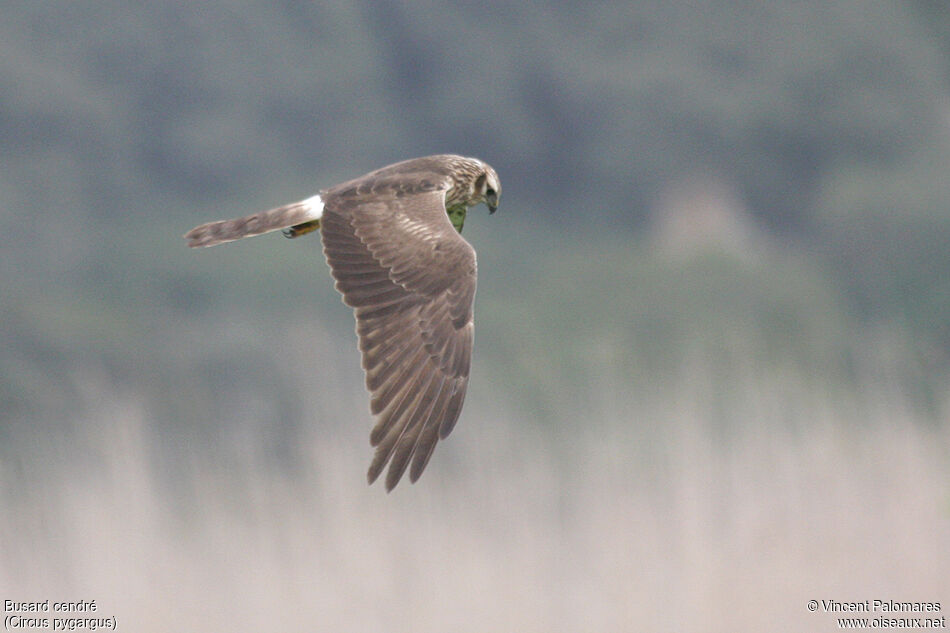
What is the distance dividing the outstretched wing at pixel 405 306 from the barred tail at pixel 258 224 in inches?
7.5

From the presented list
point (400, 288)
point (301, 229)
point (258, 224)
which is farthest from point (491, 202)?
point (400, 288)

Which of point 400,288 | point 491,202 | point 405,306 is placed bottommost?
point 405,306

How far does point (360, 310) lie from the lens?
845 centimetres

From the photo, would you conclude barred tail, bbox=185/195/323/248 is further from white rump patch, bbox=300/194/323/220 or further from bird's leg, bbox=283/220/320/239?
bird's leg, bbox=283/220/320/239

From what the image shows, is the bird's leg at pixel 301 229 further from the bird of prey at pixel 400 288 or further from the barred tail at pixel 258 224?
the barred tail at pixel 258 224

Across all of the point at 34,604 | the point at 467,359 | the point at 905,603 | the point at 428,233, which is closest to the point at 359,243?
the point at 428,233

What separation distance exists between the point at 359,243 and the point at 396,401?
120 centimetres

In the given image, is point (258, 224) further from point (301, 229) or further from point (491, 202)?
point (491, 202)

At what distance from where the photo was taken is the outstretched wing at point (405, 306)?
8.05 metres

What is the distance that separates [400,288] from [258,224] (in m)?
1.44

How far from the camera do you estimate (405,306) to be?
861 cm

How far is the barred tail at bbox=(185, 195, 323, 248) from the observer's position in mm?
9484

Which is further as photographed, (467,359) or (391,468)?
(467,359)

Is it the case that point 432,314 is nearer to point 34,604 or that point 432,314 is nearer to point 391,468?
point 391,468
